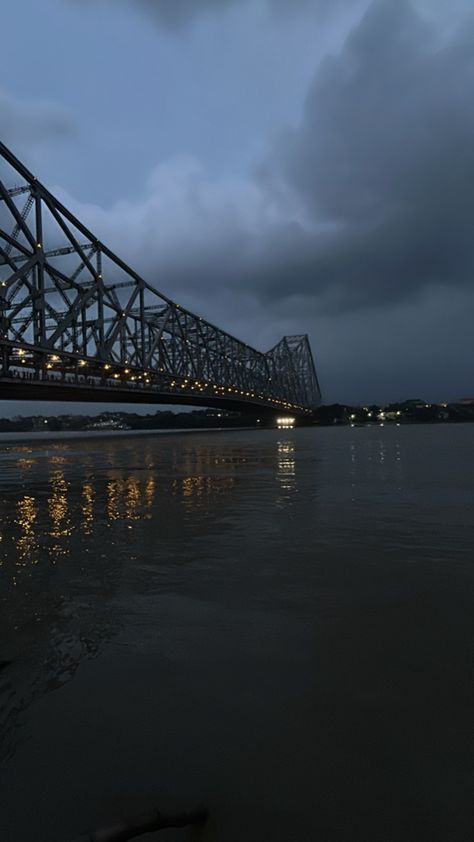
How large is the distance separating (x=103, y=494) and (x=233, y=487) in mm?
4122

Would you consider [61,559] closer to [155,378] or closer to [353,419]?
[155,378]

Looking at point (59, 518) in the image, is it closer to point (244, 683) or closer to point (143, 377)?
point (244, 683)

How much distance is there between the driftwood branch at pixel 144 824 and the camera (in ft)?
6.41

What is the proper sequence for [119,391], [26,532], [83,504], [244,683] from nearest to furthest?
1. [244,683]
2. [26,532]
3. [83,504]
4. [119,391]


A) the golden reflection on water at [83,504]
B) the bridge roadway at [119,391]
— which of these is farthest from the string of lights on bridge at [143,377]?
the golden reflection on water at [83,504]

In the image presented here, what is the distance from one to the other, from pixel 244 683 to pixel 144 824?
1.39 meters

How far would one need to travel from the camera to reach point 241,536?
7.94 meters

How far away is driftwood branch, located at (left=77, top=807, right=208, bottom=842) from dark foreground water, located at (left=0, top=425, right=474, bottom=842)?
0.07 metres

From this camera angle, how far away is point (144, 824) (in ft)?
6.83

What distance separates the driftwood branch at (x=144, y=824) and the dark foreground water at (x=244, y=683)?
7 cm

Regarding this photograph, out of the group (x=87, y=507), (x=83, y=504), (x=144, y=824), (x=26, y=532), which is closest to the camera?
(x=144, y=824)

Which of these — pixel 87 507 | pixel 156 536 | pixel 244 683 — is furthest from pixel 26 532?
pixel 244 683

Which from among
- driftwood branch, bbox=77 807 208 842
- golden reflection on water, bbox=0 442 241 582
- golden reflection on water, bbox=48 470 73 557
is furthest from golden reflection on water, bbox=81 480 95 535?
driftwood branch, bbox=77 807 208 842

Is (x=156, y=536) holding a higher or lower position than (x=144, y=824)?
lower
